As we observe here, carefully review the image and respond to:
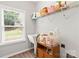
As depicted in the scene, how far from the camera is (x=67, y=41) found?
2.26m

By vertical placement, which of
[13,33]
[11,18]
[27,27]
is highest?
[11,18]

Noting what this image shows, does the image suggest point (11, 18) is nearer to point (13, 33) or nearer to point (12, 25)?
point (12, 25)

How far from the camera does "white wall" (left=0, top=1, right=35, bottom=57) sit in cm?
317

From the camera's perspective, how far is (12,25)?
3520mm

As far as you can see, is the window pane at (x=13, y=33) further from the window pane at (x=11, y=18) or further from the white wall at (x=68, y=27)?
the white wall at (x=68, y=27)

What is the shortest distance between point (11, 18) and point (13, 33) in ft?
1.98

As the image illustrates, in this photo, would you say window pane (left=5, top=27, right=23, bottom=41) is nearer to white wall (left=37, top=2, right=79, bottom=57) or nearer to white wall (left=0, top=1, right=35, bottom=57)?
white wall (left=0, top=1, right=35, bottom=57)

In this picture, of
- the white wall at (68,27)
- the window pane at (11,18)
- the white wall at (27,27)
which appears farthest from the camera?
the window pane at (11,18)

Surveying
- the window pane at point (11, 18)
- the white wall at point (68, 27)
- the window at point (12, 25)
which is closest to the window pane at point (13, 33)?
the window at point (12, 25)

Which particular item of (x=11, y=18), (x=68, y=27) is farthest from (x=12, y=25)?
(x=68, y=27)

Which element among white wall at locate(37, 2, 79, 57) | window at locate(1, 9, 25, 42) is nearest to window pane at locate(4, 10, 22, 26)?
window at locate(1, 9, 25, 42)

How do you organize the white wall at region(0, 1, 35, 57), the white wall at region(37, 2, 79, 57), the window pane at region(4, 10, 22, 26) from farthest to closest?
the window pane at region(4, 10, 22, 26)
the white wall at region(0, 1, 35, 57)
the white wall at region(37, 2, 79, 57)

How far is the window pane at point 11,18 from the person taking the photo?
3.30m

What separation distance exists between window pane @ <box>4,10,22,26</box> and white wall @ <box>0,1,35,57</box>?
29 cm
